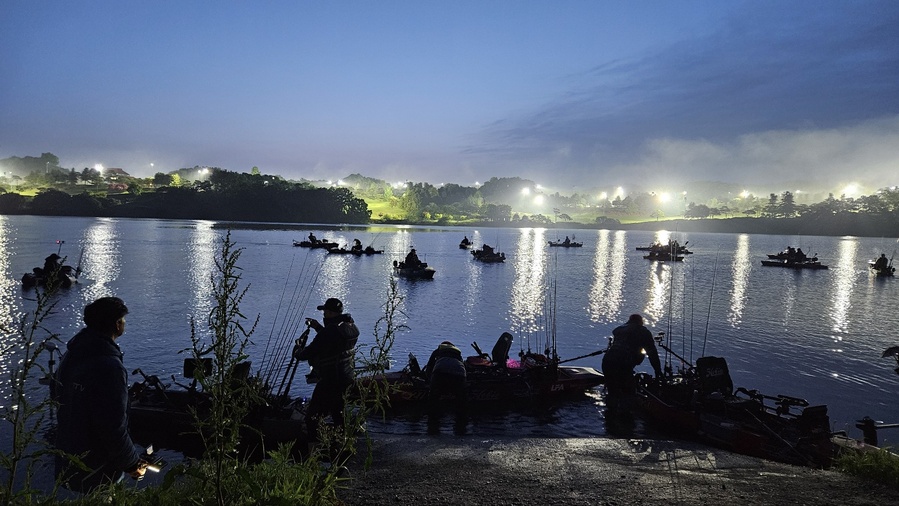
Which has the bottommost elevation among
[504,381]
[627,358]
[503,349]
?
[504,381]

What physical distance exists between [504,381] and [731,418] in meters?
6.60

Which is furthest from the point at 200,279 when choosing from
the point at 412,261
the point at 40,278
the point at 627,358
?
the point at 627,358

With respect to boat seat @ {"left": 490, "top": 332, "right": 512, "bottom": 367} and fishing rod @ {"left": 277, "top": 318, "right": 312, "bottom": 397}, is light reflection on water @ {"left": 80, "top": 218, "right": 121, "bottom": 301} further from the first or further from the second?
boat seat @ {"left": 490, "top": 332, "right": 512, "bottom": 367}

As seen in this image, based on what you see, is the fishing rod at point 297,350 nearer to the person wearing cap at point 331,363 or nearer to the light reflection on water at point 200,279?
the person wearing cap at point 331,363

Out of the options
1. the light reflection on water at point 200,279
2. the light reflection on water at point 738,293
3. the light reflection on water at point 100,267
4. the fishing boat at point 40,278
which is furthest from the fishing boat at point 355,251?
the light reflection on water at point 738,293

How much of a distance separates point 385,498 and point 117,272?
2316 inches

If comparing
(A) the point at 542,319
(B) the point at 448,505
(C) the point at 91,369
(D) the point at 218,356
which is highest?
(D) the point at 218,356

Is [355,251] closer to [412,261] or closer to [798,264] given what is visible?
[412,261]

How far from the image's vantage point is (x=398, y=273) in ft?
190

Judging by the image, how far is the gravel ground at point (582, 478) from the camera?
24.4 ft

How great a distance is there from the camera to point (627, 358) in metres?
15.5

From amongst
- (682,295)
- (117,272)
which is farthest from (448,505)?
(117,272)

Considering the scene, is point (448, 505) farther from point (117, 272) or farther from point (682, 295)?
point (117, 272)

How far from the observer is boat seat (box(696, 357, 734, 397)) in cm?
1414
